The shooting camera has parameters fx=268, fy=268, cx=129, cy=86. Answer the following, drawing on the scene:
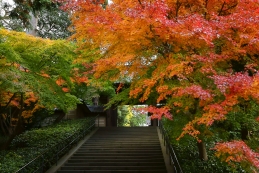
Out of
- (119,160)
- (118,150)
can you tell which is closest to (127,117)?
(118,150)

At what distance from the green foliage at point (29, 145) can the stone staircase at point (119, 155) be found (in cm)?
119

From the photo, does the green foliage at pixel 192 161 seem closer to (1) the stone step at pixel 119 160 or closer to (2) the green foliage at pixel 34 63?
(1) the stone step at pixel 119 160

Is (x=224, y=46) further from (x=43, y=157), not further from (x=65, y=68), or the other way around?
(x=43, y=157)

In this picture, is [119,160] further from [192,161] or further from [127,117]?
[127,117]

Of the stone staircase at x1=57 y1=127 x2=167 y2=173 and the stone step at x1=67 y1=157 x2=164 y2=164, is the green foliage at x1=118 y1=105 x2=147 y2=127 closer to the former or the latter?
the stone staircase at x1=57 y1=127 x2=167 y2=173

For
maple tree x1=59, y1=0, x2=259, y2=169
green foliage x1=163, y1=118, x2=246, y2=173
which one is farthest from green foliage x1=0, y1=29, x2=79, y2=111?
green foliage x1=163, y1=118, x2=246, y2=173

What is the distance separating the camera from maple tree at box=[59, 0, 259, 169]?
19.5 ft

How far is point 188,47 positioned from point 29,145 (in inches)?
360

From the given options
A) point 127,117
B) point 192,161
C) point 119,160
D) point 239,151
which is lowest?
point 119,160

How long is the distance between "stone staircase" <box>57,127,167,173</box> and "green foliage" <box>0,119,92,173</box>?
1186 millimetres

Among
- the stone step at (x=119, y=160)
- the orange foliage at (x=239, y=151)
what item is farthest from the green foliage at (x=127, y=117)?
the orange foliage at (x=239, y=151)

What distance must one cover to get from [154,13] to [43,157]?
23.6 ft

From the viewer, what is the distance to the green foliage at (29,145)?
30.6 feet

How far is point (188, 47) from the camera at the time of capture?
23.0ft
